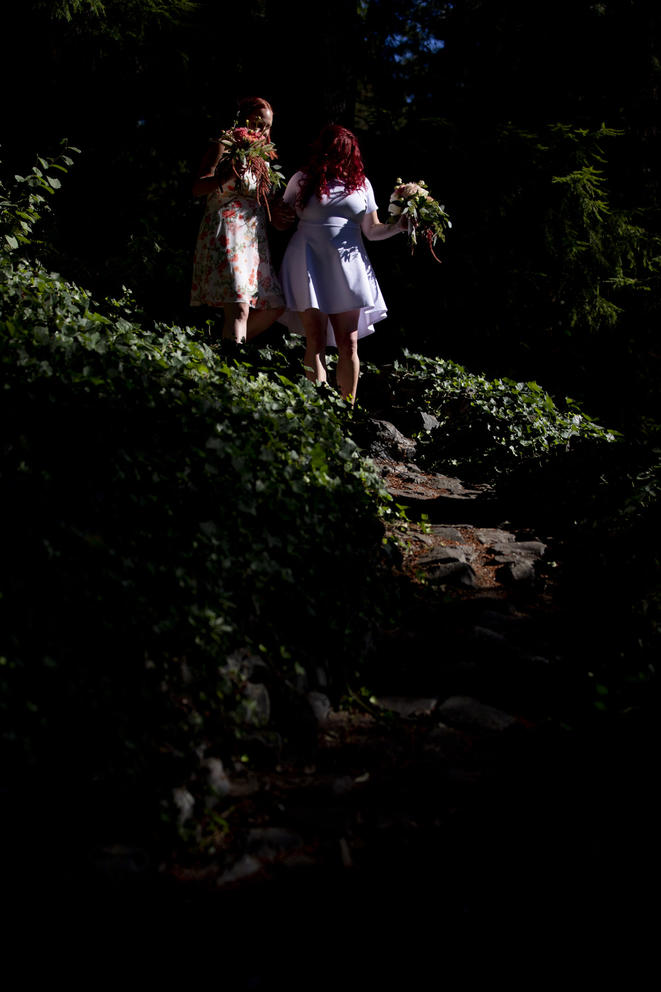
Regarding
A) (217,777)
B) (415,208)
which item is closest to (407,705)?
(217,777)

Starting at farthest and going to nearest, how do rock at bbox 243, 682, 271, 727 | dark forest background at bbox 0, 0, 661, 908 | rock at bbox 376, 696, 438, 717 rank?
rock at bbox 376, 696, 438, 717, rock at bbox 243, 682, 271, 727, dark forest background at bbox 0, 0, 661, 908

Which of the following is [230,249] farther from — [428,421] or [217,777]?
[217,777]

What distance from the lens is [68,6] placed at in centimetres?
665

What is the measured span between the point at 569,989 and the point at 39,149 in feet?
26.4

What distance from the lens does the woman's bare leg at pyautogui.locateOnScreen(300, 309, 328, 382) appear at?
605cm

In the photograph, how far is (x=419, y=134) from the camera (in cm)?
821

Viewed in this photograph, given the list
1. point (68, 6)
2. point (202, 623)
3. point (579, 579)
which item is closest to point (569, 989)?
point (202, 623)

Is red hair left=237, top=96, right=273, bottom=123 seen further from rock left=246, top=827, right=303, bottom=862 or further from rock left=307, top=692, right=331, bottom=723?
rock left=246, top=827, right=303, bottom=862

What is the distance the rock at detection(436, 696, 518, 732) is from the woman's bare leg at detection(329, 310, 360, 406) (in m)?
3.31

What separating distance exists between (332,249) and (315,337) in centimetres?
65

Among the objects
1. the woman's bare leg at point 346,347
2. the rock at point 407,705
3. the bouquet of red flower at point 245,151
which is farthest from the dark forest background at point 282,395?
the bouquet of red flower at point 245,151

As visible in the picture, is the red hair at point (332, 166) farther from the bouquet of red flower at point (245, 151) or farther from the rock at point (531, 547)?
the rock at point (531, 547)

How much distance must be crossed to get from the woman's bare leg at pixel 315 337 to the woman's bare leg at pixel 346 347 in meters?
0.09

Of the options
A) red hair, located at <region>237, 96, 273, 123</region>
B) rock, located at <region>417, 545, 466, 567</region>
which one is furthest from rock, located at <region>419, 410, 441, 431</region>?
red hair, located at <region>237, 96, 273, 123</region>
